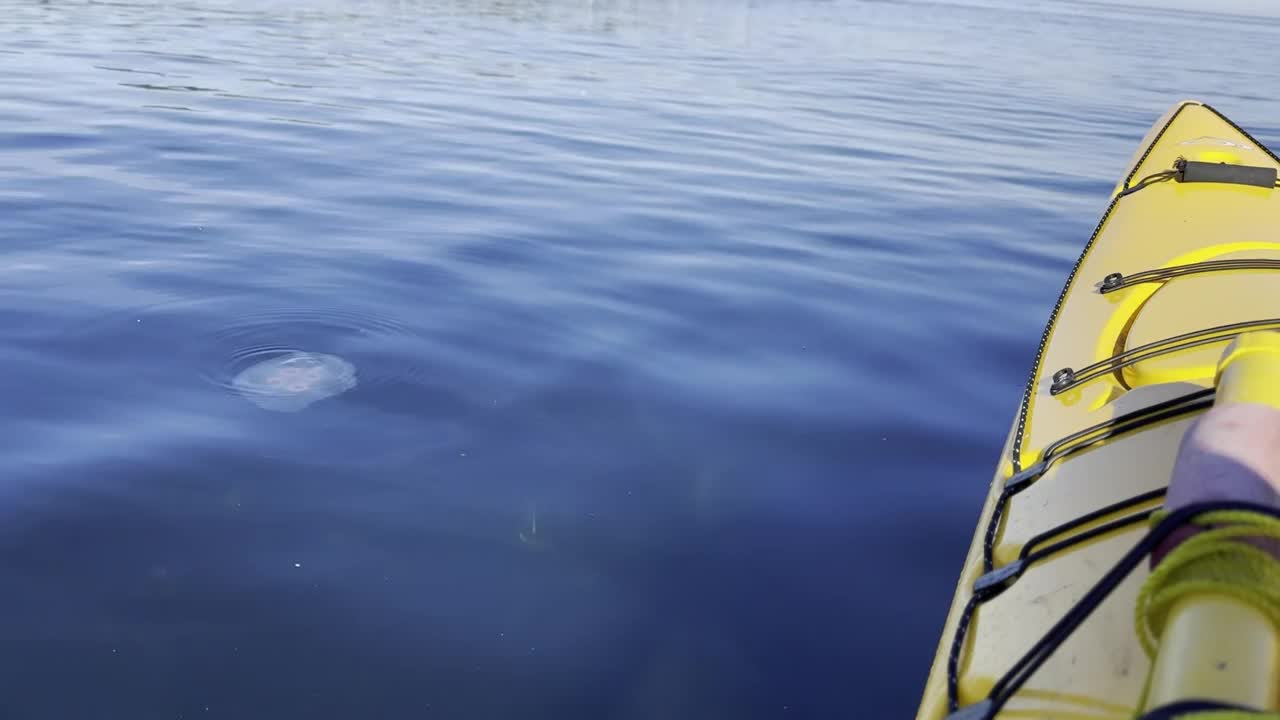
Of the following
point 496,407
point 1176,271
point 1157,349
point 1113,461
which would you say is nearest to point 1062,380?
point 1157,349

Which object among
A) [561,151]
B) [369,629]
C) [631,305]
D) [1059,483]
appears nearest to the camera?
[1059,483]

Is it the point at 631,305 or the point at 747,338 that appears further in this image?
the point at 631,305

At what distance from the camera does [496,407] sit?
13.0ft

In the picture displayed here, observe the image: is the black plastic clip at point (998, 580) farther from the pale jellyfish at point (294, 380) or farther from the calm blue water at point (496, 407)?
the pale jellyfish at point (294, 380)

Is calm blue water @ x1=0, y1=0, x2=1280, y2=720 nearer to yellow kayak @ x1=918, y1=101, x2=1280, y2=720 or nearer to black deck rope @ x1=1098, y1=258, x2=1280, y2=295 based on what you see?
yellow kayak @ x1=918, y1=101, x2=1280, y2=720

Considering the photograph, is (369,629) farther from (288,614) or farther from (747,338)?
(747,338)

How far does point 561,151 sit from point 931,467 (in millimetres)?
5863

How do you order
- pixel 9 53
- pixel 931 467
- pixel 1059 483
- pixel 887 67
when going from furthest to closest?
pixel 887 67 < pixel 9 53 < pixel 931 467 < pixel 1059 483

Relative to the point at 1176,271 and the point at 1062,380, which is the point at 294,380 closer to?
the point at 1062,380

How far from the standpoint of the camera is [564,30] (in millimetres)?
21828

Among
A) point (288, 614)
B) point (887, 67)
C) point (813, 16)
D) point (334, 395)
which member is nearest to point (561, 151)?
point (334, 395)

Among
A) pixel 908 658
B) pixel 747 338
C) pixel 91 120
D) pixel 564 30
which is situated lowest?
pixel 908 658

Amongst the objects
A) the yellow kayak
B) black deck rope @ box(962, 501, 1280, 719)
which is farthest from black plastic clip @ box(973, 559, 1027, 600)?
black deck rope @ box(962, 501, 1280, 719)

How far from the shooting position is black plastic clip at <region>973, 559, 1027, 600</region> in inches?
86.8
